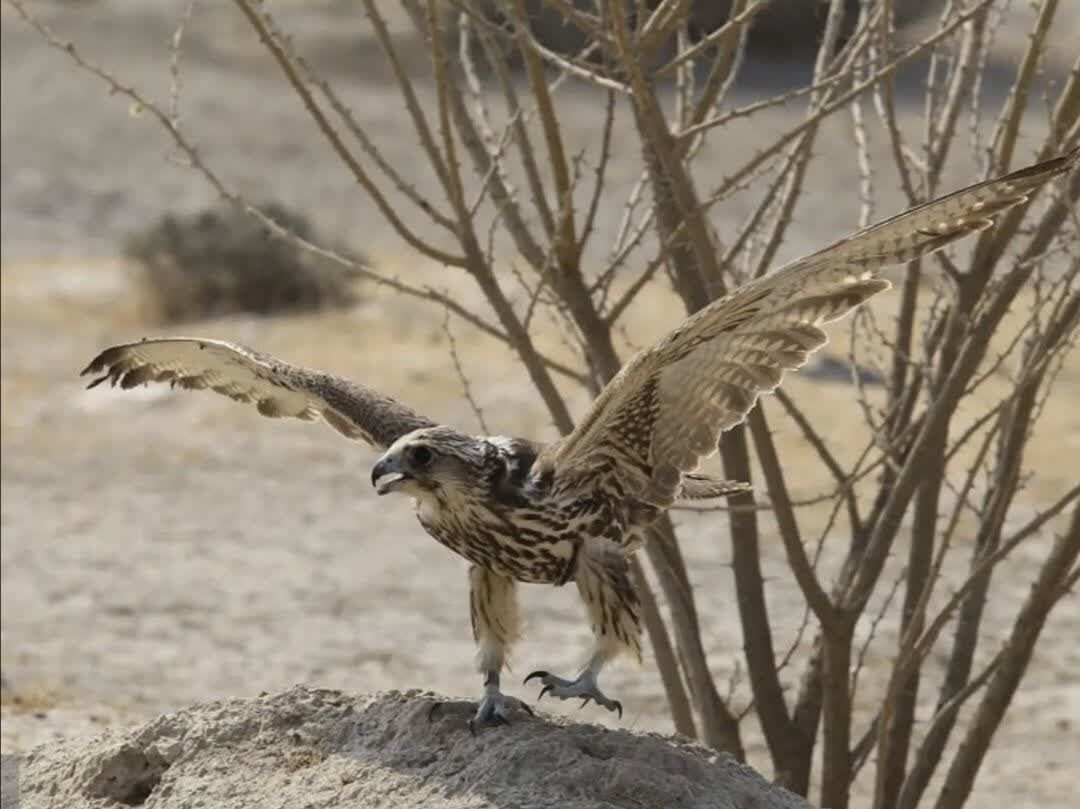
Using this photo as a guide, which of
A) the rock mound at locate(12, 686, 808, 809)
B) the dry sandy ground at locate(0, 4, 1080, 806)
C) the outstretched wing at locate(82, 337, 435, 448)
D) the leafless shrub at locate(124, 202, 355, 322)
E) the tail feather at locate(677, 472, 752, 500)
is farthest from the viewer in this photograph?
the leafless shrub at locate(124, 202, 355, 322)

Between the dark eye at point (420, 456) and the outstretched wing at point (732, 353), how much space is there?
0.89ft

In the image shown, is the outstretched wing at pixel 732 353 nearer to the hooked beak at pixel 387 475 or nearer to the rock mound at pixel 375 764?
the hooked beak at pixel 387 475

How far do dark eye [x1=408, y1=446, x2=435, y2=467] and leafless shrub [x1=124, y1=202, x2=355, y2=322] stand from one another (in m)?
13.2

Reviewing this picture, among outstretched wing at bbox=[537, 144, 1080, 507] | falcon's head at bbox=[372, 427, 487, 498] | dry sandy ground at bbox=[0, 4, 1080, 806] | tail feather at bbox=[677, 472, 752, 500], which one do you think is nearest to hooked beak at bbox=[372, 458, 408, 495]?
falcon's head at bbox=[372, 427, 487, 498]

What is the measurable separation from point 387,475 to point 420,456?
0.23 ft

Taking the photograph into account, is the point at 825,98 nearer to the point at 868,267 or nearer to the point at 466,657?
the point at 868,267

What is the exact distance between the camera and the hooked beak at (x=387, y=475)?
3.84m

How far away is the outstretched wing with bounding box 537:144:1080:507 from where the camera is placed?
3.63 metres

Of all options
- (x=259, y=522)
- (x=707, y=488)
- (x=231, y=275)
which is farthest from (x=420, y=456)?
(x=231, y=275)

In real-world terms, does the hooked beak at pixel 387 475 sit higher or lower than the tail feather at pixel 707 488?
lower

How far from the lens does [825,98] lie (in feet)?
16.9

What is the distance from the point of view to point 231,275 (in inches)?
677

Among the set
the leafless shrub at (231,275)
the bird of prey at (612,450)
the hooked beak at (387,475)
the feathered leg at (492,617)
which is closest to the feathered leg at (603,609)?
the bird of prey at (612,450)

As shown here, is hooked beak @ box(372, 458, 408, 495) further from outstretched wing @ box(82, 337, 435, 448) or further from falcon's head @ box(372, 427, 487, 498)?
outstretched wing @ box(82, 337, 435, 448)
